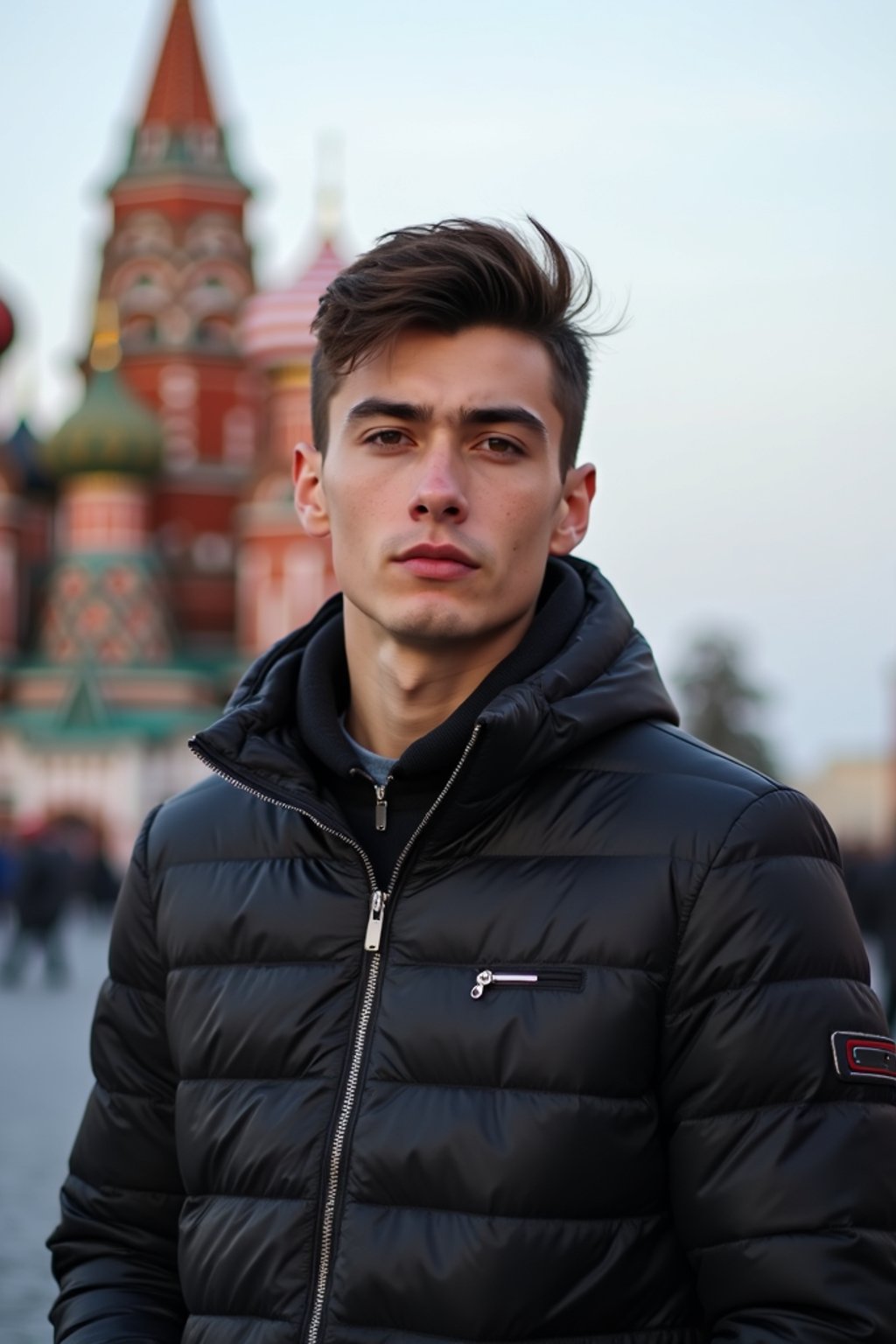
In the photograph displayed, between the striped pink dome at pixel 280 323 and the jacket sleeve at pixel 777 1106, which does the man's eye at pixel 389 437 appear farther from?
the striped pink dome at pixel 280 323

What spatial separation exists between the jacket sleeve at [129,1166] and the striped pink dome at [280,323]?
151 feet

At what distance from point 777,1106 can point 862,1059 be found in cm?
10

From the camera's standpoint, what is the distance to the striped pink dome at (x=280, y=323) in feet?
161

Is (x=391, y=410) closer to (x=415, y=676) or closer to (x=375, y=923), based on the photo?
(x=415, y=676)

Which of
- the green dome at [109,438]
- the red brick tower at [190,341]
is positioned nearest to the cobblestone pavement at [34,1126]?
the green dome at [109,438]

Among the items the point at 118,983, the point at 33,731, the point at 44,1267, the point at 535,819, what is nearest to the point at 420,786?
the point at 535,819

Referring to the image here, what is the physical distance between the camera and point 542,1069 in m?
2.29

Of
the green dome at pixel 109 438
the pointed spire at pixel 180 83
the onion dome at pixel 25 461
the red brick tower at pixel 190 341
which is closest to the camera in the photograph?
the green dome at pixel 109 438

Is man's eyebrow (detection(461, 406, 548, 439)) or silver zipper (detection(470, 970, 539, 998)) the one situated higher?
man's eyebrow (detection(461, 406, 548, 439))

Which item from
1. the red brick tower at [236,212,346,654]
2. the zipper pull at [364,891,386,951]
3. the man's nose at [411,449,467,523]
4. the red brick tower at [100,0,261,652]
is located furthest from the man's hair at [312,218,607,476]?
the red brick tower at [100,0,261,652]

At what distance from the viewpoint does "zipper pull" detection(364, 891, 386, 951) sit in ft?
8.00

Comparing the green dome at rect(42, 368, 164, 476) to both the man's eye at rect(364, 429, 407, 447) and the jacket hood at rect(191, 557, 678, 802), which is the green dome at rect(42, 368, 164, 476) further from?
the man's eye at rect(364, 429, 407, 447)

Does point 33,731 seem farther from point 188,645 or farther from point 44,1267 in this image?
point 44,1267

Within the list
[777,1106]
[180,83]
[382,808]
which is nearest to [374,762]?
[382,808]
